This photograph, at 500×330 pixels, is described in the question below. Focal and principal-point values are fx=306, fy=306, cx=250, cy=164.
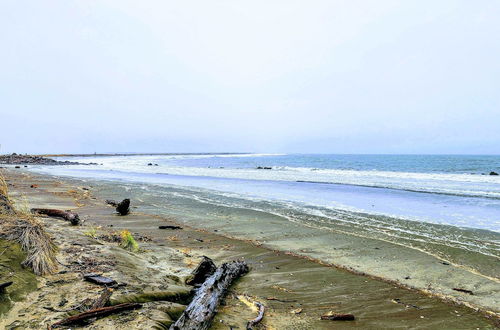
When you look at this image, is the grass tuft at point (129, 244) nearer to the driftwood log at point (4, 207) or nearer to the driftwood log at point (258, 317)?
the driftwood log at point (4, 207)

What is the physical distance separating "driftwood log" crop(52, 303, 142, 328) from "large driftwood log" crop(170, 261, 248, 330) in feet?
2.38

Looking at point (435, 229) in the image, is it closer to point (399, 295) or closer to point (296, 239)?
point (296, 239)

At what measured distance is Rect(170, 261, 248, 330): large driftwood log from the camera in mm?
3673

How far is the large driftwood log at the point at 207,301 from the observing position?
3673 millimetres

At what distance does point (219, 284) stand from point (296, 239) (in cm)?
482

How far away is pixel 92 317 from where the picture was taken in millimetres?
3555

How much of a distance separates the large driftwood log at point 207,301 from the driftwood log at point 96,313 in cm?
72

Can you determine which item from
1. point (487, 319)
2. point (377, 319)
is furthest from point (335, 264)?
point (487, 319)

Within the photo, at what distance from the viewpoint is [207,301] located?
167 inches

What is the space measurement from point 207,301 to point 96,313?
4.55 feet

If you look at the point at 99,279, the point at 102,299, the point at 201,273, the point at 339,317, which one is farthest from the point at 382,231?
the point at 102,299

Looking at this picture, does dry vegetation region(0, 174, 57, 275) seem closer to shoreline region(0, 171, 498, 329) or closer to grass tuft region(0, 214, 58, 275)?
grass tuft region(0, 214, 58, 275)

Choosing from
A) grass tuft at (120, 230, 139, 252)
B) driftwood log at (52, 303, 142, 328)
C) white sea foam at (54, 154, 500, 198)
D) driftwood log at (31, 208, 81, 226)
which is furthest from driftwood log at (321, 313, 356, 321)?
white sea foam at (54, 154, 500, 198)

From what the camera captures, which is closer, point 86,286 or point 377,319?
point 86,286
